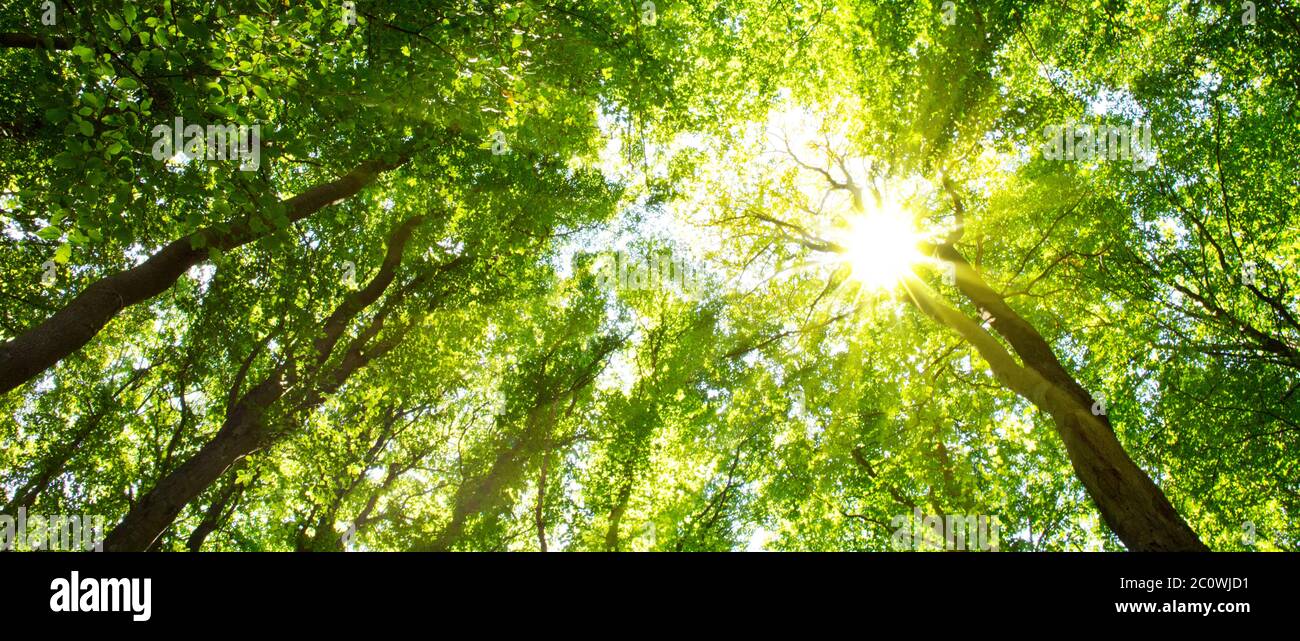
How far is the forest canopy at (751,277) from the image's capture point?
866cm

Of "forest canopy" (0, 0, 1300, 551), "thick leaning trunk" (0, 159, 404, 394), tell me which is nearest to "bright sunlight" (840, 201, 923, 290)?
"forest canopy" (0, 0, 1300, 551)

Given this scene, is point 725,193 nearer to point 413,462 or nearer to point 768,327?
point 768,327

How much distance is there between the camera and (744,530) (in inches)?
721

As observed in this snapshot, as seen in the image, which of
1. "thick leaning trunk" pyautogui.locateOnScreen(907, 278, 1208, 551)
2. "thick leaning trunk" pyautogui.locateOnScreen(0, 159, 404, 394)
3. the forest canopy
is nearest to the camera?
"thick leaning trunk" pyautogui.locateOnScreen(907, 278, 1208, 551)

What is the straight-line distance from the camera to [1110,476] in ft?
20.0

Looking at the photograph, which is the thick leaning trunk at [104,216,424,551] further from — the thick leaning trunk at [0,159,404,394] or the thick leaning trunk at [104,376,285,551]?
the thick leaning trunk at [0,159,404,394]

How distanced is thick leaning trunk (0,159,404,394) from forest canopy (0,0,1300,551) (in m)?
0.05

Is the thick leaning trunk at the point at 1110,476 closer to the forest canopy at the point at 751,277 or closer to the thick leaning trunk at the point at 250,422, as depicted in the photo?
the forest canopy at the point at 751,277

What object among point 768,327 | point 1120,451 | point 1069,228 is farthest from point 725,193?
point 1120,451

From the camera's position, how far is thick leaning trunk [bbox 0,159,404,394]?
235 inches

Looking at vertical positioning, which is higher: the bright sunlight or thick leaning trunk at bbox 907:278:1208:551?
the bright sunlight

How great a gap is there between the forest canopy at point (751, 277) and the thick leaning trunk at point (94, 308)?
0.16 ft
